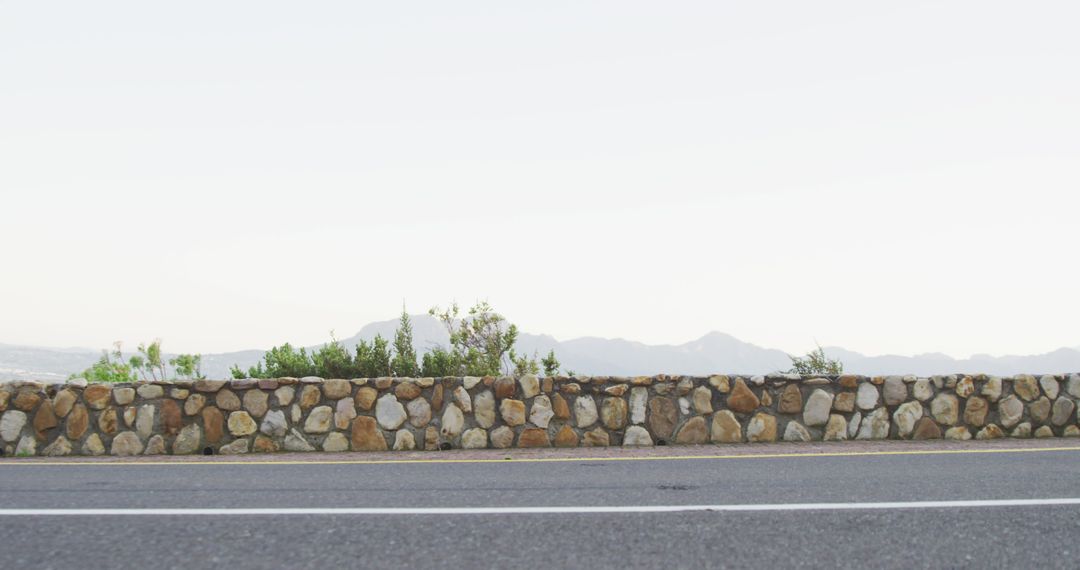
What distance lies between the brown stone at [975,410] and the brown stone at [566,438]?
548cm

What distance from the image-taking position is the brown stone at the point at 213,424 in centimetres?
1094

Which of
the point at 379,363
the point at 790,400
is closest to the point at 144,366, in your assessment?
the point at 379,363

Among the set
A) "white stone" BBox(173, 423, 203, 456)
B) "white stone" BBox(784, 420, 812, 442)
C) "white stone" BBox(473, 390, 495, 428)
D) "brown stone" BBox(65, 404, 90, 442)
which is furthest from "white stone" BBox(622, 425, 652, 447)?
"brown stone" BBox(65, 404, 90, 442)

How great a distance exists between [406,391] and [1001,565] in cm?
800

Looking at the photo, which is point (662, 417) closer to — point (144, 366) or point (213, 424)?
point (213, 424)

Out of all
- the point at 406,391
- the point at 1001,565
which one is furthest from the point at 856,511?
the point at 406,391

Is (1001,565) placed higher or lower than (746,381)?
lower

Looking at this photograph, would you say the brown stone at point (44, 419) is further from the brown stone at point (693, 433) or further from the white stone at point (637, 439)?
the brown stone at point (693, 433)

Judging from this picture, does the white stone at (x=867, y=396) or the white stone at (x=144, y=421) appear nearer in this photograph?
the white stone at (x=144, y=421)

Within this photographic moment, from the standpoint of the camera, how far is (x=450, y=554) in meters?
4.36

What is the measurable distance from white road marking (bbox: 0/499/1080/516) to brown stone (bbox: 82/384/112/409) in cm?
569

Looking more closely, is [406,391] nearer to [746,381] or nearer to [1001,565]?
[746,381]

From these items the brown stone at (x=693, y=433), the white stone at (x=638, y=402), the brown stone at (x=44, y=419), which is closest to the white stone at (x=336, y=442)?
the brown stone at (x=44, y=419)

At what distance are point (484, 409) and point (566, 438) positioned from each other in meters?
1.15
